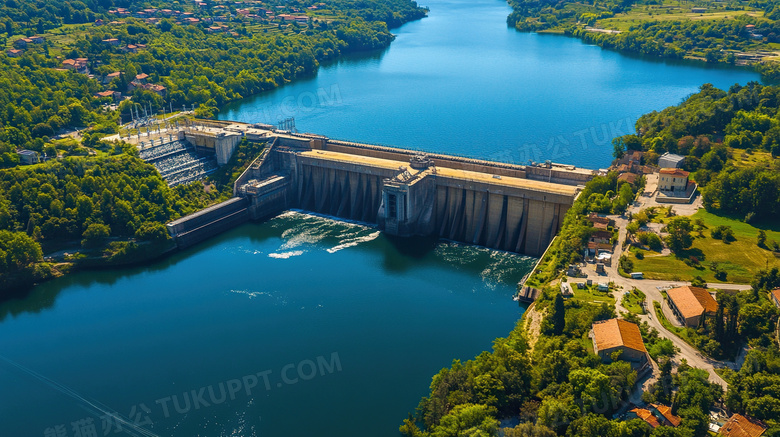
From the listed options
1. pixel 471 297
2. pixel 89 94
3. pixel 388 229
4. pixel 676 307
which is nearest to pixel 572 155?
pixel 388 229

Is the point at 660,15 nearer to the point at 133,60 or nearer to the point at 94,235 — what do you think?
the point at 133,60

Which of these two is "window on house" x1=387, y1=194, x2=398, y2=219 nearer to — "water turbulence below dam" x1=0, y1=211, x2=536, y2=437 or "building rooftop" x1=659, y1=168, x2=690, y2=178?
"water turbulence below dam" x1=0, y1=211, x2=536, y2=437

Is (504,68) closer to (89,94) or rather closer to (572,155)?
(572,155)

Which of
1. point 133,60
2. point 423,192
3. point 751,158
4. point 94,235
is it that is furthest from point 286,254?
point 133,60

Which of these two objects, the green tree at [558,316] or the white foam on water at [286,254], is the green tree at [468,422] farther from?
the white foam on water at [286,254]

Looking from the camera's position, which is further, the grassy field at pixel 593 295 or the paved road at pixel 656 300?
the grassy field at pixel 593 295

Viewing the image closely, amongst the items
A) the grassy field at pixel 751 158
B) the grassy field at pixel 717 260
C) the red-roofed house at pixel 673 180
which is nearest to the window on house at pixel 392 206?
the grassy field at pixel 717 260
